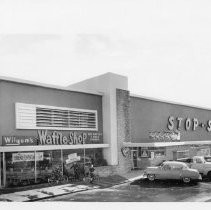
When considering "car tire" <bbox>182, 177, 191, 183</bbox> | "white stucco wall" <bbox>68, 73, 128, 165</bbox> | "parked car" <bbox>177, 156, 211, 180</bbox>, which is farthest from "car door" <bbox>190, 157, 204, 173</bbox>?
"white stucco wall" <bbox>68, 73, 128, 165</bbox>

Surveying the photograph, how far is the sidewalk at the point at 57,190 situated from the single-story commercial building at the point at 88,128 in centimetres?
155

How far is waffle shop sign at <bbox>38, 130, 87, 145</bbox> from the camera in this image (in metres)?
19.2

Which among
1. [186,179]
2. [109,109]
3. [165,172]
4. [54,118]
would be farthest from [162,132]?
[54,118]

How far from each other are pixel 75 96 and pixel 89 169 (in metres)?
4.80

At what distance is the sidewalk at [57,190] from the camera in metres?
15.0

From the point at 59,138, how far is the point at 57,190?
4.22m

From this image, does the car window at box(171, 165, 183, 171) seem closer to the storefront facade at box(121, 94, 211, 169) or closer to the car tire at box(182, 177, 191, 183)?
the car tire at box(182, 177, 191, 183)

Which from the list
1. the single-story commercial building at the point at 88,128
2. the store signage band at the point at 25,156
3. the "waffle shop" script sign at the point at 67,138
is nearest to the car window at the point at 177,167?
the single-story commercial building at the point at 88,128

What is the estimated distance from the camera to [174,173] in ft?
60.0

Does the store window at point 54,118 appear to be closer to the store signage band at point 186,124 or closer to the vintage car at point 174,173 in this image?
the vintage car at point 174,173

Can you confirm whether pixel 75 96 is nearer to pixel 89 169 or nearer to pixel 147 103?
pixel 89 169

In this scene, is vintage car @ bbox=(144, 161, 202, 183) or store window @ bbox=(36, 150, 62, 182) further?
store window @ bbox=(36, 150, 62, 182)

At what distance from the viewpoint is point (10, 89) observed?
18.0m
